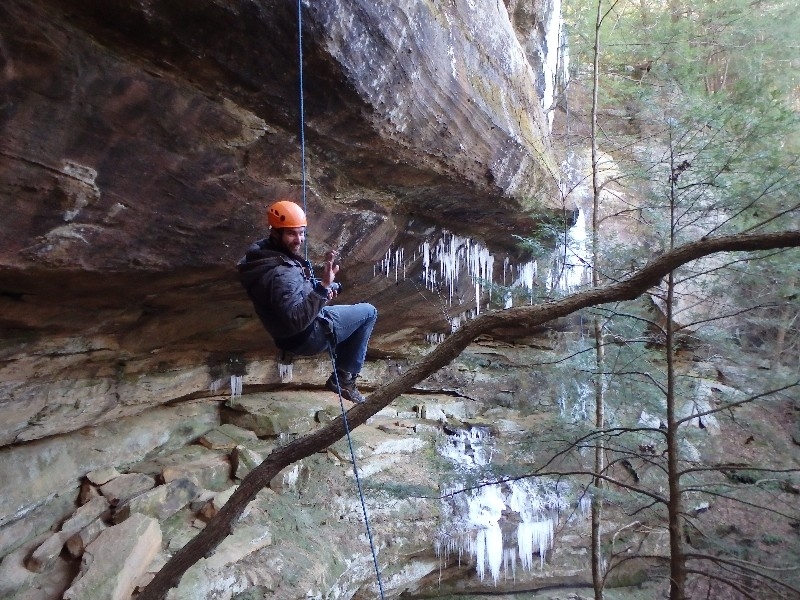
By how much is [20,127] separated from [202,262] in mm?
1698

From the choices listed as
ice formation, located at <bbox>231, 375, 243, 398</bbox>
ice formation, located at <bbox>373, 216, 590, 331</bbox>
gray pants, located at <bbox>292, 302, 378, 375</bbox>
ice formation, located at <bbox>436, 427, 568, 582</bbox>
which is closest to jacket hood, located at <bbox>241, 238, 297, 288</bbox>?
gray pants, located at <bbox>292, 302, 378, 375</bbox>

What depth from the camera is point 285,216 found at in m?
3.11

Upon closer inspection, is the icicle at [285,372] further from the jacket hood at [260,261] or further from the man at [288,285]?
the jacket hood at [260,261]

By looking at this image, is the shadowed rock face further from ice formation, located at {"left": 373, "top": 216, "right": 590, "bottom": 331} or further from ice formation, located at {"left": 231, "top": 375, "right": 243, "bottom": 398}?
ice formation, located at {"left": 231, "top": 375, "right": 243, "bottom": 398}

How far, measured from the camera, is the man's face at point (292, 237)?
10.3ft

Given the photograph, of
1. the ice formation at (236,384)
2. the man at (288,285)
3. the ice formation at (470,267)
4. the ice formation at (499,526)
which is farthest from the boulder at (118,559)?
the ice formation at (499,526)

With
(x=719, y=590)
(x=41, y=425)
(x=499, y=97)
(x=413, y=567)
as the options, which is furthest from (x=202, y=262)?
(x=719, y=590)

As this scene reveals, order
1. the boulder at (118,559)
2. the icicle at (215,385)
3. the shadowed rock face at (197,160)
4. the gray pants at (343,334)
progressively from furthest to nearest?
the icicle at (215,385), the boulder at (118,559), the gray pants at (343,334), the shadowed rock face at (197,160)

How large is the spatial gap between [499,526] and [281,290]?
640cm

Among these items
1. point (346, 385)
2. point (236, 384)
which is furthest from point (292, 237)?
point (236, 384)

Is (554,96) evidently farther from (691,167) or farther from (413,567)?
(413,567)

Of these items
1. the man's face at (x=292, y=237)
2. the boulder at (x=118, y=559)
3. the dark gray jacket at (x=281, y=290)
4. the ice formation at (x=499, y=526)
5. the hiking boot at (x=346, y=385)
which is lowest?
the ice formation at (x=499, y=526)

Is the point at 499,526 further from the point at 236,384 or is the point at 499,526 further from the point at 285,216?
the point at 285,216

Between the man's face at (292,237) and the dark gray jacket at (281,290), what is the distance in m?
0.05
